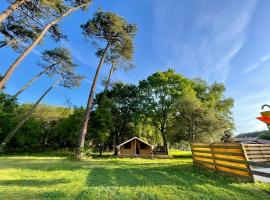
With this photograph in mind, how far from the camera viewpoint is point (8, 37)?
13062mm

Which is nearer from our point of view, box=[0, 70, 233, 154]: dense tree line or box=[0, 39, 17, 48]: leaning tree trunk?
box=[0, 39, 17, 48]: leaning tree trunk

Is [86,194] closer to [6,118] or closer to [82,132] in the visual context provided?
[82,132]

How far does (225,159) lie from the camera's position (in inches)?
255

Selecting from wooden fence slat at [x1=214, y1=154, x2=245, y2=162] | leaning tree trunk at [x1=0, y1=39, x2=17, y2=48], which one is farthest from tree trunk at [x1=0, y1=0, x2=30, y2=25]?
wooden fence slat at [x1=214, y1=154, x2=245, y2=162]

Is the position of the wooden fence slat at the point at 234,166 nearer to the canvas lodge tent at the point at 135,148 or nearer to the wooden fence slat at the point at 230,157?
the wooden fence slat at the point at 230,157

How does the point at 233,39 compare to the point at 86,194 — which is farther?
the point at 233,39

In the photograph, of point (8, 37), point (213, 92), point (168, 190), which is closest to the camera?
point (168, 190)

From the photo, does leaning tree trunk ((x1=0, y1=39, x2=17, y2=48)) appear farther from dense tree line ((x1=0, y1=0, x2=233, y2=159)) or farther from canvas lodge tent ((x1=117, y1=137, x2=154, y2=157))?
canvas lodge tent ((x1=117, y1=137, x2=154, y2=157))

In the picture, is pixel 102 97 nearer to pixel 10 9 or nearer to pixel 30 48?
pixel 30 48

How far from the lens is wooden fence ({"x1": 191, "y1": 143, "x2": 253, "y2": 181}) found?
18.4ft

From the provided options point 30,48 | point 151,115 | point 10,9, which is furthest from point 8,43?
point 151,115

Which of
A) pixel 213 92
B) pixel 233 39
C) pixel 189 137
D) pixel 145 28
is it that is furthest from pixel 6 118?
pixel 213 92

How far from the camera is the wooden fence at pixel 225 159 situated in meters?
5.62

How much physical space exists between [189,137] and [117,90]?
40.6 feet
